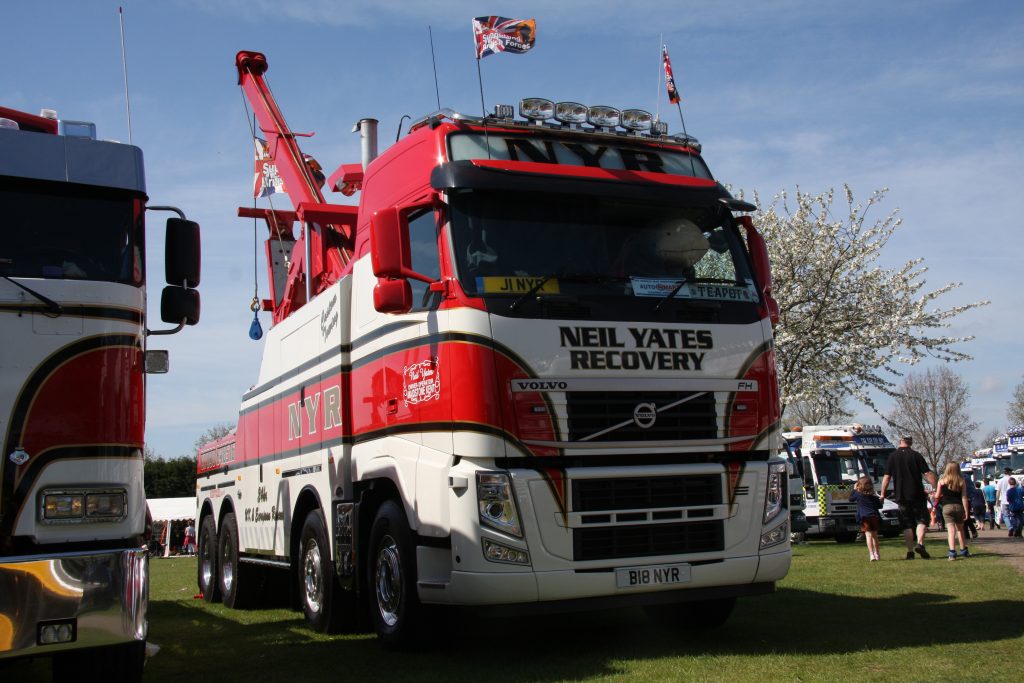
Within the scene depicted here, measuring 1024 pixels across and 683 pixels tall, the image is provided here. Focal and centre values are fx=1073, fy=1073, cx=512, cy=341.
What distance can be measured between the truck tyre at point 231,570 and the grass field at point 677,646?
0.84 m

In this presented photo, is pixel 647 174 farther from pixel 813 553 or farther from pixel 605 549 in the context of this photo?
pixel 813 553

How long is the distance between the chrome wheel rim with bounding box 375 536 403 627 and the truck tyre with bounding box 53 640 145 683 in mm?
2180

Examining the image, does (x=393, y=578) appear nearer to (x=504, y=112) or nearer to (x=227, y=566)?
(x=504, y=112)

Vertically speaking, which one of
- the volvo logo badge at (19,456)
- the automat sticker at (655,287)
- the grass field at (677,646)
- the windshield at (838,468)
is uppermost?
the automat sticker at (655,287)

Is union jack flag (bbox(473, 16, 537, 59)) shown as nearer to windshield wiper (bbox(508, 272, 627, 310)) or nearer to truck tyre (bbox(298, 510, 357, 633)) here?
windshield wiper (bbox(508, 272, 627, 310))

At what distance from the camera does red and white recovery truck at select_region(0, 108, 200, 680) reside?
5910 millimetres

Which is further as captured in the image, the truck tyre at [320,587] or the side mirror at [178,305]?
the truck tyre at [320,587]

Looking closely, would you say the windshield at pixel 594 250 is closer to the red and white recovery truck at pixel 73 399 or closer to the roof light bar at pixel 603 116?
the roof light bar at pixel 603 116

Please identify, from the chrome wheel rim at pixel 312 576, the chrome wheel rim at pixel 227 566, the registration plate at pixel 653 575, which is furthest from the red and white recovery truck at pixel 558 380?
the chrome wheel rim at pixel 227 566

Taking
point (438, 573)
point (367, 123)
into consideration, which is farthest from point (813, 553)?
point (438, 573)

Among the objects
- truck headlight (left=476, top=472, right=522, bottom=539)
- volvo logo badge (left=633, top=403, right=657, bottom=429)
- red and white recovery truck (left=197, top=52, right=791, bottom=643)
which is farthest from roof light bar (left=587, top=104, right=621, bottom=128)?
truck headlight (left=476, top=472, right=522, bottom=539)

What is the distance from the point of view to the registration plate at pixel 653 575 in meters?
7.60

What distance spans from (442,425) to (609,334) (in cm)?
136

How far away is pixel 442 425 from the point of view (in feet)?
25.1
